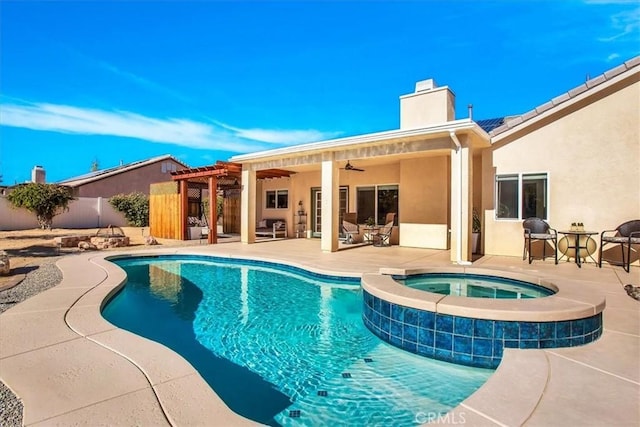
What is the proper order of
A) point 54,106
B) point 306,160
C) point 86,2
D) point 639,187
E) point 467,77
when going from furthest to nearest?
point 54,106 → point 467,77 → point 306,160 → point 86,2 → point 639,187

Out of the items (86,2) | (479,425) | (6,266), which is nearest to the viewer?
(479,425)

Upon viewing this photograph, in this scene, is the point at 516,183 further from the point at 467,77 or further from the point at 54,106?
the point at 54,106

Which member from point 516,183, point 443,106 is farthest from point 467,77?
point 516,183

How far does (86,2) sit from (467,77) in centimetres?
1658

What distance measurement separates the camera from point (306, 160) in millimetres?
12008

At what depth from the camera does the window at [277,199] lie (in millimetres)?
17233

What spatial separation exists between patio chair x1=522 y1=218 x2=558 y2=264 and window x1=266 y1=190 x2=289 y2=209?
1077 cm

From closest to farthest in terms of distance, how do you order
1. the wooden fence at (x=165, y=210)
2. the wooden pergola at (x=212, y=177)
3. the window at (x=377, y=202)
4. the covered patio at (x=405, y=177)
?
the covered patio at (x=405, y=177) → the window at (x=377, y=202) → the wooden pergola at (x=212, y=177) → the wooden fence at (x=165, y=210)

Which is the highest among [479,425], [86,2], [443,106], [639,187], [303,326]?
[86,2]

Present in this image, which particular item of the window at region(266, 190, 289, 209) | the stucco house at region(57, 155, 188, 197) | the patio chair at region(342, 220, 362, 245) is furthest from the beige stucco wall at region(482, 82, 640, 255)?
the stucco house at region(57, 155, 188, 197)

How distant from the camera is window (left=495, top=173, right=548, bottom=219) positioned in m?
9.30

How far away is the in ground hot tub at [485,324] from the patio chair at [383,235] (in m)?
7.90

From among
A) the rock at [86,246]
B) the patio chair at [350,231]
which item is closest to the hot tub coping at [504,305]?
the patio chair at [350,231]

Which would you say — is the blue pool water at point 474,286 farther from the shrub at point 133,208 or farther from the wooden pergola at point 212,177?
the shrub at point 133,208
